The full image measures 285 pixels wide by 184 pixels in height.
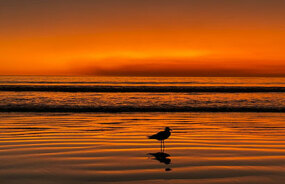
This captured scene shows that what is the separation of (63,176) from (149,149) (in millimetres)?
3908

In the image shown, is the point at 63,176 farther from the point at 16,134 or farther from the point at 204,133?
the point at 204,133

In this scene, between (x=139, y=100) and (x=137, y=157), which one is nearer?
(x=137, y=157)

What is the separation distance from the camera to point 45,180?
7480mm

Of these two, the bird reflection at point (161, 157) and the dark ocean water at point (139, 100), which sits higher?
the dark ocean water at point (139, 100)

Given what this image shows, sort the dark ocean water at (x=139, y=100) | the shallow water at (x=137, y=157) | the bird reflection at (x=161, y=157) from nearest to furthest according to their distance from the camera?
1. the shallow water at (x=137, y=157)
2. the bird reflection at (x=161, y=157)
3. the dark ocean water at (x=139, y=100)

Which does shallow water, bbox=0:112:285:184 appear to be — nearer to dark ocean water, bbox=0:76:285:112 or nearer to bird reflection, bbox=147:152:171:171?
bird reflection, bbox=147:152:171:171

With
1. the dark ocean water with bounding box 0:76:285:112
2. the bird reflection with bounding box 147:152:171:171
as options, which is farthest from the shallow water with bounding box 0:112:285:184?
the dark ocean water with bounding box 0:76:285:112

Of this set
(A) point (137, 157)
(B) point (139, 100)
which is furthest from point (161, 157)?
(B) point (139, 100)

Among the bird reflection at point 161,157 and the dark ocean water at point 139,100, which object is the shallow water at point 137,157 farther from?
the dark ocean water at point 139,100

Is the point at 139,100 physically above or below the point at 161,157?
above

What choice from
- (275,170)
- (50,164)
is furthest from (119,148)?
(275,170)

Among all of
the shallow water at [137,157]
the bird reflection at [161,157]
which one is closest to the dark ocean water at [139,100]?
the shallow water at [137,157]

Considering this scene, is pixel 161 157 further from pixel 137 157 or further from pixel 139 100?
pixel 139 100

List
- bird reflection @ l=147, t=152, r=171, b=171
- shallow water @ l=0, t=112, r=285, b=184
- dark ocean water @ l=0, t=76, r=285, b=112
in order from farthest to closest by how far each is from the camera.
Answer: dark ocean water @ l=0, t=76, r=285, b=112
bird reflection @ l=147, t=152, r=171, b=171
shallow water @ l=0, t=112, r=285, b=184
